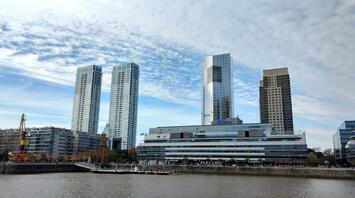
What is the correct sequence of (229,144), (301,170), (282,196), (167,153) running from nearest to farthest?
(282,196) → (301,170) → (229,144) → (167,153)

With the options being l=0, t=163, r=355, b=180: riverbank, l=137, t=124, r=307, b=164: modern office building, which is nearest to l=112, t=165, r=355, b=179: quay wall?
l=0, t=163, r=355, b=180: riverbank

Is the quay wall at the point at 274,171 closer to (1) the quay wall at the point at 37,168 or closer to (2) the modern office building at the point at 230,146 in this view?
(1) the quay wall at the point at 37,168

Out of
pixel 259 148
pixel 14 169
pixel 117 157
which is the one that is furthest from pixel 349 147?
pixel 14 169

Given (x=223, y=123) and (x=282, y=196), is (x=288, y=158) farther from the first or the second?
(x=282, y=196)

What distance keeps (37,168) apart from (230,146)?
328ft

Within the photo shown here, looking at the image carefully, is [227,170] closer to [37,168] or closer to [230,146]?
[230,146]

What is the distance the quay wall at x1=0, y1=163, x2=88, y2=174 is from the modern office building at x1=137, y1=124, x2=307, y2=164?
183 ft

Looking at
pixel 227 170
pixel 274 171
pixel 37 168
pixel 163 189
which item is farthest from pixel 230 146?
pixel 163 189

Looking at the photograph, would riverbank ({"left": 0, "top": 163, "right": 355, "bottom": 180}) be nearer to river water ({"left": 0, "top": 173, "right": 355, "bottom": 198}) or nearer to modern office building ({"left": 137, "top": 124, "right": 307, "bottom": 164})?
river water ({"left": 0, "top": 173, "right": 355, "bottom": 198})

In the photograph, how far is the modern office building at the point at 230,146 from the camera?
16575cm

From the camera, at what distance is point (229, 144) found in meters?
180

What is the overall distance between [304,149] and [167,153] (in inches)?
2958

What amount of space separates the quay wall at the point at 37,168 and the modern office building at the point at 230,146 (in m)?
A: 55.8

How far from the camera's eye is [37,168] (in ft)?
384
